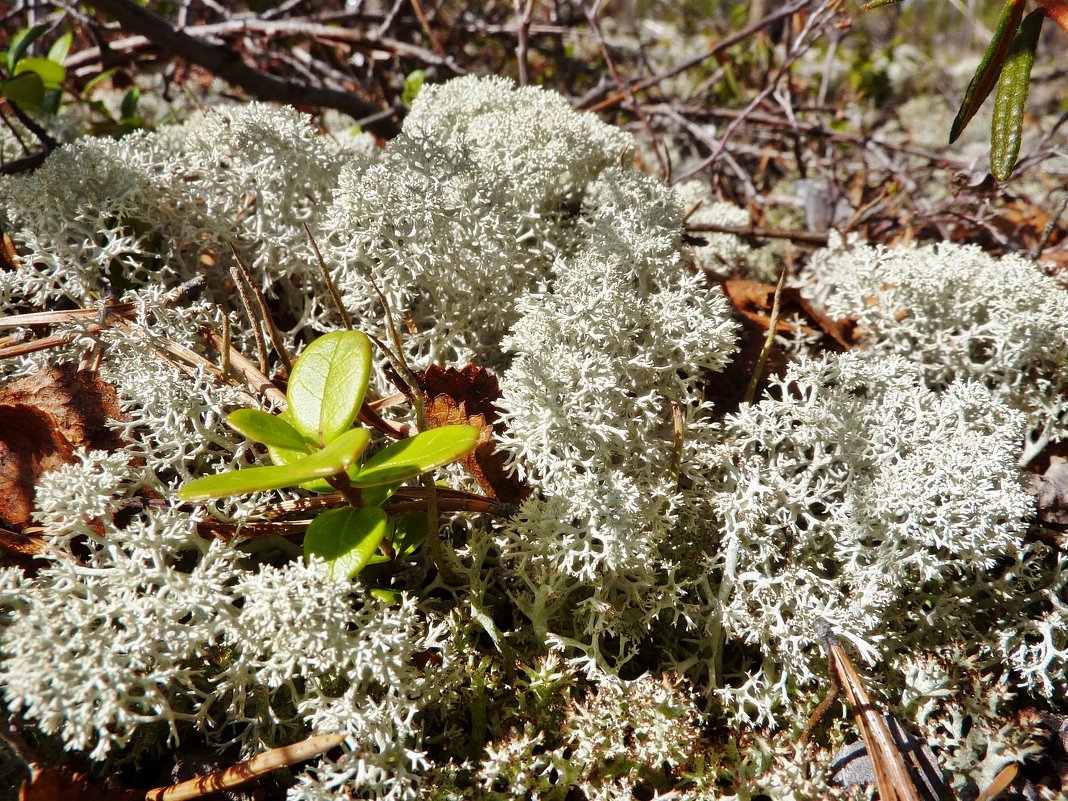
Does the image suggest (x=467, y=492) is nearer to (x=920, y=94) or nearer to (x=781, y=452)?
(x=781, y=452)

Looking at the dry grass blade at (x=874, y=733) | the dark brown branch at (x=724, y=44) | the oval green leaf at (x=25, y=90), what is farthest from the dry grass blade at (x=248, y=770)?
the dark brown branch at (x=724, y=44)

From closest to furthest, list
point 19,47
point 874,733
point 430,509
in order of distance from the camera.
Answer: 1. point 874,733
2. point 430,509
3. point 19,47

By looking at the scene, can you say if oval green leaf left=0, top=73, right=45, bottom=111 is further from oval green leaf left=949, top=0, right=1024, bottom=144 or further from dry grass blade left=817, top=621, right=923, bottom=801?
dry grass blade left=817, top=621, right=923, bottom=801

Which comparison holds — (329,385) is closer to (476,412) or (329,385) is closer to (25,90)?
(476,412)

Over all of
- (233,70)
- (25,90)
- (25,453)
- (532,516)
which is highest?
(233,70)

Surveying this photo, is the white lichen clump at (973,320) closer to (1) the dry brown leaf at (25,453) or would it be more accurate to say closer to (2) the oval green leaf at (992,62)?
(2) the oval green leaf at (992,62)

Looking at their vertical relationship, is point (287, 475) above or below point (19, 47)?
below

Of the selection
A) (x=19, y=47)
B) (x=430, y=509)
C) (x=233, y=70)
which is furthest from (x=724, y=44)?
(x=19, y=47)
